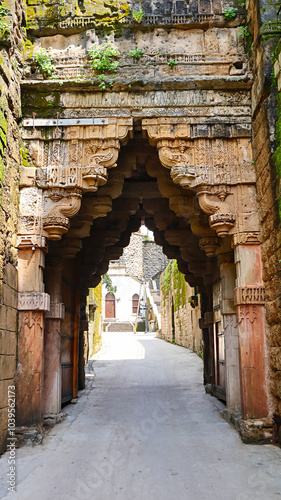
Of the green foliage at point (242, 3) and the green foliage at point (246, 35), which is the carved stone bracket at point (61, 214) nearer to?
the green foliage at point (246, 35)

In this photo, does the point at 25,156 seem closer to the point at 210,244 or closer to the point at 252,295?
the point at 210,244

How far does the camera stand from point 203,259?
8.80 meters

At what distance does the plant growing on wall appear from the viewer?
5941 mm

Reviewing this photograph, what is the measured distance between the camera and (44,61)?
6.04 meters

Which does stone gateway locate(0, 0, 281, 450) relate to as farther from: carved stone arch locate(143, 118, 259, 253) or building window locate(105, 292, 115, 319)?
building window locate(105, 292, 115, 319)

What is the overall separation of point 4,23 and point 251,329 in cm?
471

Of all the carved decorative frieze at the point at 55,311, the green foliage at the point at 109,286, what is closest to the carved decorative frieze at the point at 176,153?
the carved decorative frieze at the point at 55,311

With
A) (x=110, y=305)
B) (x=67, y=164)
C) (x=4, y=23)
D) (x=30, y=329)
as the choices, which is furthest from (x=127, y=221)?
(x=110, y=305)

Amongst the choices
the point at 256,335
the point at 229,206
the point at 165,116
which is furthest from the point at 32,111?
the point at 256,335

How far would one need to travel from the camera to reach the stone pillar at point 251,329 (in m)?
5.21

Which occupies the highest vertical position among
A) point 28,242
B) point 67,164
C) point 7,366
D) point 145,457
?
point 67,164

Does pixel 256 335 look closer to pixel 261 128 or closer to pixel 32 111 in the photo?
pixel 261 128

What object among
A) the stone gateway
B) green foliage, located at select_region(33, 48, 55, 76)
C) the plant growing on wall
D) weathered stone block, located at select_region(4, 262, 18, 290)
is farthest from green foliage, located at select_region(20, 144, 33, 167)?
weathered stone block, located at select_region(4, 262, 18, 290)

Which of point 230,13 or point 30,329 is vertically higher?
point 230,13
